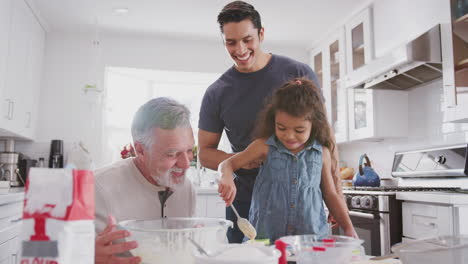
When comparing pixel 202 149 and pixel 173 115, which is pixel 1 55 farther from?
pixel 173 115

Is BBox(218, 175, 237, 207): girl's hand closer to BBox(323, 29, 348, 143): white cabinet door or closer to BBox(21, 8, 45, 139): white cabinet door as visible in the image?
BBox(323, 29, 348, 143): white cabinet door

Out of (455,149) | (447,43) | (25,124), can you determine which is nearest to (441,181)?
(455,149)

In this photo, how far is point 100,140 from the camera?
4465mm

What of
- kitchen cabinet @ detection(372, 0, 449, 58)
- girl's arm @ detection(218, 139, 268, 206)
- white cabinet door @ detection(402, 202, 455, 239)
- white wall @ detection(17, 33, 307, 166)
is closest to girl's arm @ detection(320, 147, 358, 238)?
girl's arm @ detection(218, 139, 268, 206)

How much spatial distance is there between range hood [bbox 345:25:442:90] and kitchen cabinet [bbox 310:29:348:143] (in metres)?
0.66

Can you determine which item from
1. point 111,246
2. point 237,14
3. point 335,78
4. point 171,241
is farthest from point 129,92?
point 171,241

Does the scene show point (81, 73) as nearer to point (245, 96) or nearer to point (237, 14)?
point (245, 96)

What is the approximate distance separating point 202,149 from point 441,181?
2020 mm

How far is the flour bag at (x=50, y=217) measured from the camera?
459 millimetres

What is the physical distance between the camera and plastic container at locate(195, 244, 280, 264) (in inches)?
22.9

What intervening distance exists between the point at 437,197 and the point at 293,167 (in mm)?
1198

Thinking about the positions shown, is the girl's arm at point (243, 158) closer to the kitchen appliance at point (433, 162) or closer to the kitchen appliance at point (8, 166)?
the kitchen appliance at point (433, 162)

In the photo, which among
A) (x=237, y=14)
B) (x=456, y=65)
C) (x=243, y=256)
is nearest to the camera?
(x=243, y=256)

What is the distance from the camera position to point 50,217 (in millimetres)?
460
